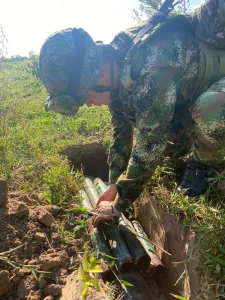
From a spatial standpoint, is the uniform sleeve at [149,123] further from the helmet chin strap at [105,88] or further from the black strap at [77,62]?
the black strap at [77,62]

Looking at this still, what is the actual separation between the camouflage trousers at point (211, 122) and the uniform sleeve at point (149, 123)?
252 mm

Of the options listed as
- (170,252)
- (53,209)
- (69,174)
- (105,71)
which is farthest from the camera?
(69,174)

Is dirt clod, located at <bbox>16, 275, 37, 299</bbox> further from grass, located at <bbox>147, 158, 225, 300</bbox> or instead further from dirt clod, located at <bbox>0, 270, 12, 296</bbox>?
grass, located at <bbox>147, 158, 225, 300</bbox>

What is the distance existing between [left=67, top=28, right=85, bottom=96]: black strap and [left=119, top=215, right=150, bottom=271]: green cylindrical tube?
1.09 meters

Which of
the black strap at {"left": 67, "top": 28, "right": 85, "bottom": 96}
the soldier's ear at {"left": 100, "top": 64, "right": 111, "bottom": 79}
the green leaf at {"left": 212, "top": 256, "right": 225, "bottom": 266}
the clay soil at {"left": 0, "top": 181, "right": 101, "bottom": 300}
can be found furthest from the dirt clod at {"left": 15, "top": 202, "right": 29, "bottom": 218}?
the green leaf at {"left": 212, "top": 256, "right": 225, "bottom": 266}

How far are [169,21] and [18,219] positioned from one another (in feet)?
5.45

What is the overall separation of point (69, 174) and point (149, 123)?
4.22 ft

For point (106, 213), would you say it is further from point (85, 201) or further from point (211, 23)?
point (211, 23)

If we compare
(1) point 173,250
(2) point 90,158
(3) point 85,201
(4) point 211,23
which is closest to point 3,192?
(3) point 85,201

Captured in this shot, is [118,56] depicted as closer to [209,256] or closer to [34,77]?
[209,256]

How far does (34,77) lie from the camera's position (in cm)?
950

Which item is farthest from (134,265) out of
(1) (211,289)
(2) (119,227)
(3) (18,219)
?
(3) (18,219)

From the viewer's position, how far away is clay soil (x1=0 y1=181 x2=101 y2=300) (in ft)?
6.23

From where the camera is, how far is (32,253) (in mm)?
2143
